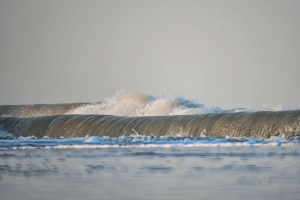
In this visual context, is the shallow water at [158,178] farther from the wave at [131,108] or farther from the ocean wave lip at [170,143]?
the wave at [131,108]

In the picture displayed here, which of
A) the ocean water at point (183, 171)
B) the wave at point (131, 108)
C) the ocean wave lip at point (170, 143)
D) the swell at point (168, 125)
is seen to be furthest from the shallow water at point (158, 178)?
the wave at point (131, 108)

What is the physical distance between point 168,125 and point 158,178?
36.3 feet

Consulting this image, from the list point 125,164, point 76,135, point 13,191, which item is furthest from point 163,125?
point 13,191

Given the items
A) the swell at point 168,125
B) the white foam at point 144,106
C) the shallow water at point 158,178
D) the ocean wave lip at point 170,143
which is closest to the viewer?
the shallow water at point 158,178

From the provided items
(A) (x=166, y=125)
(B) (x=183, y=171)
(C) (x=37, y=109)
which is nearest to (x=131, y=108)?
(C) (x=37, y=109)

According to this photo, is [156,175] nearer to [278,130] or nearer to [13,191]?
[13,191]

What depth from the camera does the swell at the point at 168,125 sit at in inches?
594

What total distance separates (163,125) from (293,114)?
3.43 meters

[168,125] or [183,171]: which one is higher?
[168,125]

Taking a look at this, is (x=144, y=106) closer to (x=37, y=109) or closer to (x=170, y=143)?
(x=37, y=109)

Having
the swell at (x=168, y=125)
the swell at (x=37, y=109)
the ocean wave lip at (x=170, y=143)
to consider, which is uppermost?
the swell at (x=37, y=109)

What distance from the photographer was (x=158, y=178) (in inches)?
244

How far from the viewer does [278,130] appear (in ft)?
48.9

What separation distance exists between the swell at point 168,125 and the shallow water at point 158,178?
6337mm
